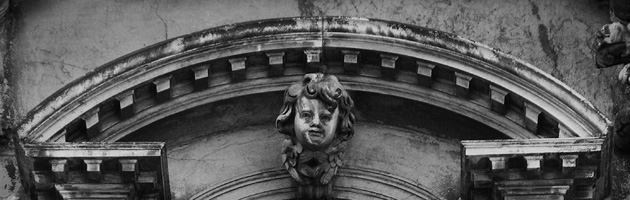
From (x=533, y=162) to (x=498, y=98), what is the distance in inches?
62.1

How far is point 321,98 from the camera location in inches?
1051

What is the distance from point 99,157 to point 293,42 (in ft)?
9.50

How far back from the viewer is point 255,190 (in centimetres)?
2736

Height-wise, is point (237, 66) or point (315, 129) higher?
point (237, 66)

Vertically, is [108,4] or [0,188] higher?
[108,4]

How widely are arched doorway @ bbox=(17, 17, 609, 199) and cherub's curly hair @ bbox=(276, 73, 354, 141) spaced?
0.62m

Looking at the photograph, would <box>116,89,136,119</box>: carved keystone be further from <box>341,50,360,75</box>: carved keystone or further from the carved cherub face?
<box>341,50,360,75</box>: carved keystone

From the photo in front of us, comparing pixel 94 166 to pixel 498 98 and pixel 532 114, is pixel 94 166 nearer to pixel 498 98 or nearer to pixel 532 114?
pixel 498 98

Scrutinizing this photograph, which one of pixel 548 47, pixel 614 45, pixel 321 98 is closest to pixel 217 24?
pixel 321 98

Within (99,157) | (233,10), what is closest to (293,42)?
(233,10)

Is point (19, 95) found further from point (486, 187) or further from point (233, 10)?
point (486, 187)

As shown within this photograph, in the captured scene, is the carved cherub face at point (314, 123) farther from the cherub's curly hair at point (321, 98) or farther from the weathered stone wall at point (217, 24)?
the weathered stone wall at point (217, 24)

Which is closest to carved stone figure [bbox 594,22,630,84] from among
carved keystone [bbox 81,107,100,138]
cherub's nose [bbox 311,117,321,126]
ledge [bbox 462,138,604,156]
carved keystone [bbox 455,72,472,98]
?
ledge [bbox 462,138,604,156]

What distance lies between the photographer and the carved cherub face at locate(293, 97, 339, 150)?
26500 millimetres
